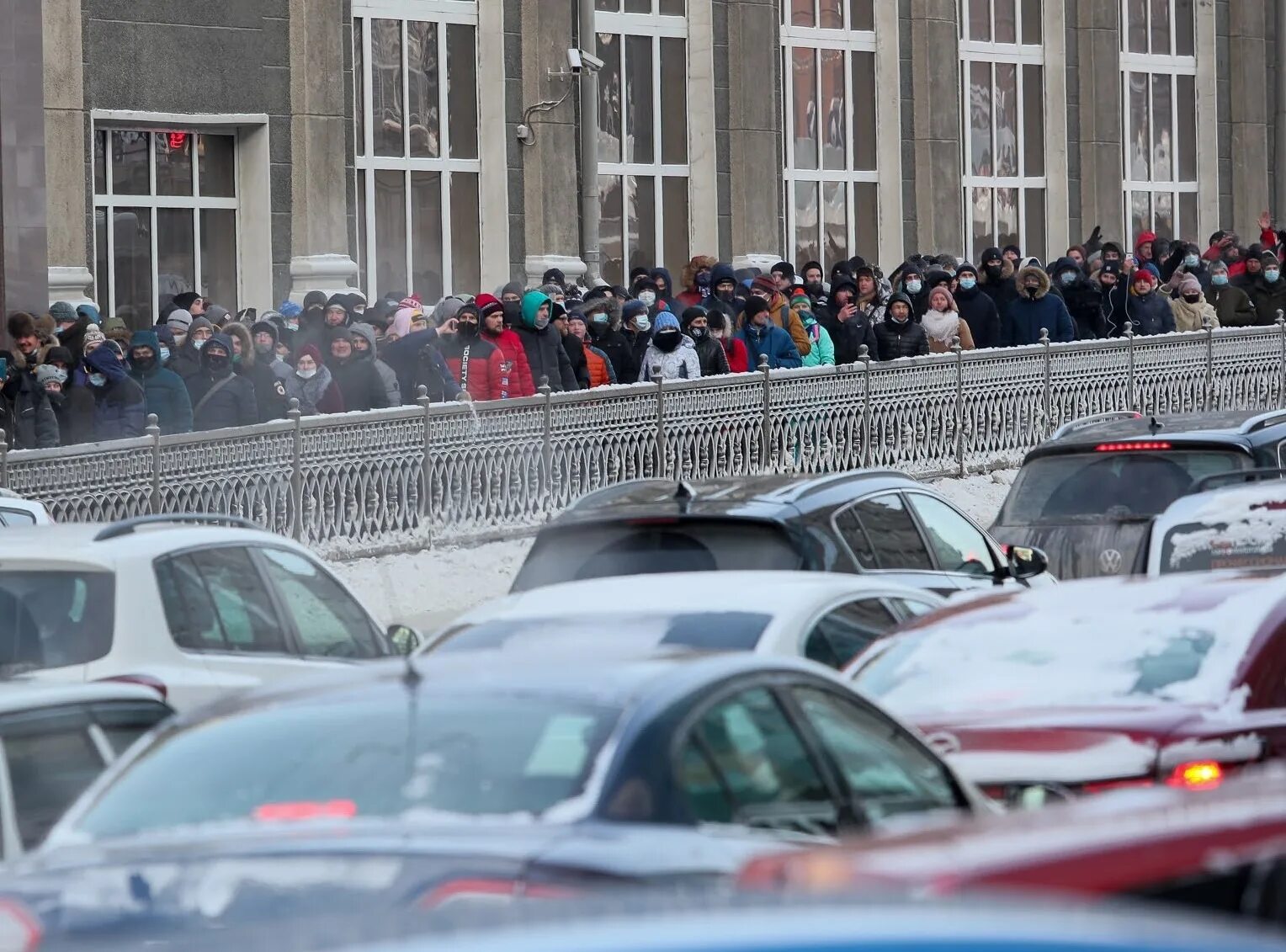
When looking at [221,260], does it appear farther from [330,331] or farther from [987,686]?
[987,686]

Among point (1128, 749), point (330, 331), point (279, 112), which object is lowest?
point (1128, 749)

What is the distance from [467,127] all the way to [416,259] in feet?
5.79

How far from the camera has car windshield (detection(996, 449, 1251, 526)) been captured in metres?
14.0

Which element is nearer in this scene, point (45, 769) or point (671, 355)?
point (45, 769)

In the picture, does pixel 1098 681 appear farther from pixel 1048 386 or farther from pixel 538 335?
pixel 1048 386

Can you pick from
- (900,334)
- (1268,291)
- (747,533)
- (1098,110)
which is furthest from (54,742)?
(1098,110)

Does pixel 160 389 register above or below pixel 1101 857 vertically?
above

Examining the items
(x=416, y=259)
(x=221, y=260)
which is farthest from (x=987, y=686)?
(x=416, y=259)

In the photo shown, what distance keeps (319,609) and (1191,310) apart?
2009 centimetres

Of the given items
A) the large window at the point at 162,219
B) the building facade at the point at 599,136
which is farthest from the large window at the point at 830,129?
the large window at the point at 162,219

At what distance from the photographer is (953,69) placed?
3703 cm

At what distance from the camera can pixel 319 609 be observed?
392 inches

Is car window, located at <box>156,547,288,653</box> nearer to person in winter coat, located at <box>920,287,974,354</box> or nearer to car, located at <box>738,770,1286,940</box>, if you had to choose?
car, located at <box>738,770,1286,940</box>

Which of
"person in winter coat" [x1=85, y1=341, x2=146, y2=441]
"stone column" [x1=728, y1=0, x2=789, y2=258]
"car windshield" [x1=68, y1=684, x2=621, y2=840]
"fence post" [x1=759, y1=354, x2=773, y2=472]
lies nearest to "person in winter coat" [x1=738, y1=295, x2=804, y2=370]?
"fence post" [x1=759, y1=354, x2=773, y2=472]
